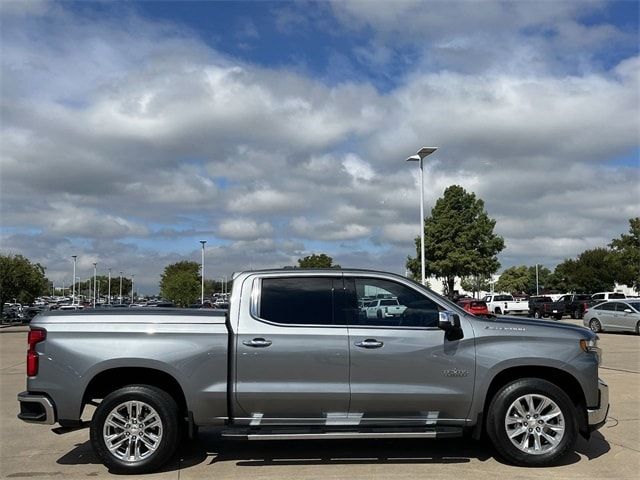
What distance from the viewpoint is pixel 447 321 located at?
6.04 metres

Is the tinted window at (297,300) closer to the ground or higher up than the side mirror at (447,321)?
higher up

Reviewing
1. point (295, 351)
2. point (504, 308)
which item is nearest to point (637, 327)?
point (504, 308)

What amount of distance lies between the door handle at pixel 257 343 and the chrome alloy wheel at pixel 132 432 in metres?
1.10

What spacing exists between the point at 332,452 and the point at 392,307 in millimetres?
1706

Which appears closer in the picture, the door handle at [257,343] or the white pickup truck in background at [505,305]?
the door handle at [257,343]

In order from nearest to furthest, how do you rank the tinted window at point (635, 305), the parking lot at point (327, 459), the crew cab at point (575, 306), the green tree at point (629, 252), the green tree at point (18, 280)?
the parking lot at point (327, 459) → the tinted window at point (635, 305) → the crew cab at point (575, 306) → the green tree at point (18, 280) → the green tree at point (629, 252)

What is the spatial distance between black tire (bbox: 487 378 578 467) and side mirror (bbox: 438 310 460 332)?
32.1 inches

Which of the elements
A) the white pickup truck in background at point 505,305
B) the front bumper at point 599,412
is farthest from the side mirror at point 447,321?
the white pickup truck in background at point 505,305

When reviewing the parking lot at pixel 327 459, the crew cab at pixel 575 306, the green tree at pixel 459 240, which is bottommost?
the parking lot at pixel 327 459

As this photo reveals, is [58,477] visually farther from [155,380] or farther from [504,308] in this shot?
[504,308]

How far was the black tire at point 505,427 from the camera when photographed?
20.0ft

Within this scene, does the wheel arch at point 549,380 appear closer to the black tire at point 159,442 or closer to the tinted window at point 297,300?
the tinted window at point 297,300

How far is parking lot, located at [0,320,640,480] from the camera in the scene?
5.99 meters

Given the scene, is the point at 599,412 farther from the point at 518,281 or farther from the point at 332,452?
the point at 518,281
